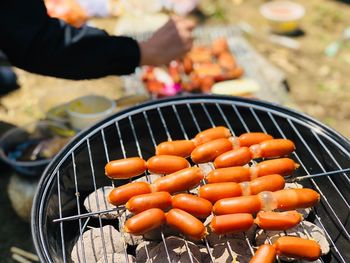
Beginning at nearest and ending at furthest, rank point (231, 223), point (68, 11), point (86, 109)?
point (231, 223) < point (86, 109) < point (68, 11)

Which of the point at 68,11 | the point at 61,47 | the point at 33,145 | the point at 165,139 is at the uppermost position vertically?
the point at 61,47

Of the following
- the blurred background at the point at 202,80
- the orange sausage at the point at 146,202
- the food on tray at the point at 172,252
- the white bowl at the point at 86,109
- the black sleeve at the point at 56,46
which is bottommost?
the blurred background at the point at 202,80

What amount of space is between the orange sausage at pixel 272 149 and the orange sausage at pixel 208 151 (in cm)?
20

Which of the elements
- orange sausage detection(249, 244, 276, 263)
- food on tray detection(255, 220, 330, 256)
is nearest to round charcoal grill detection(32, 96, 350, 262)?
food on tray detection(255, 220, 330, 256)

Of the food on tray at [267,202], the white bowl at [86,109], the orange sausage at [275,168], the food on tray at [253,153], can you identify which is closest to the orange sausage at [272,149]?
the food on tray at [253,153]

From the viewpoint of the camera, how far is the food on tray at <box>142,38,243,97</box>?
193 inches

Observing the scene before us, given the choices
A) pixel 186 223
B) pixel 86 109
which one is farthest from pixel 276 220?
pixel 86 109

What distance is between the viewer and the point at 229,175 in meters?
2.32

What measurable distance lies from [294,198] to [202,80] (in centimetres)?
296

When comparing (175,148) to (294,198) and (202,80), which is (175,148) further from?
(202,80)

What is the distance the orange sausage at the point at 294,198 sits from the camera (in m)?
2.17

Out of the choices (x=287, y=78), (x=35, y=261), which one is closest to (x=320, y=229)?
(x=35, y=261)

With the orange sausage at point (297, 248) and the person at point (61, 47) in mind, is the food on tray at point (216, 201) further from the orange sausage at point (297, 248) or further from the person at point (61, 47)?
the person at point (61, 47)

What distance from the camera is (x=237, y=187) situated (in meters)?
2.24
